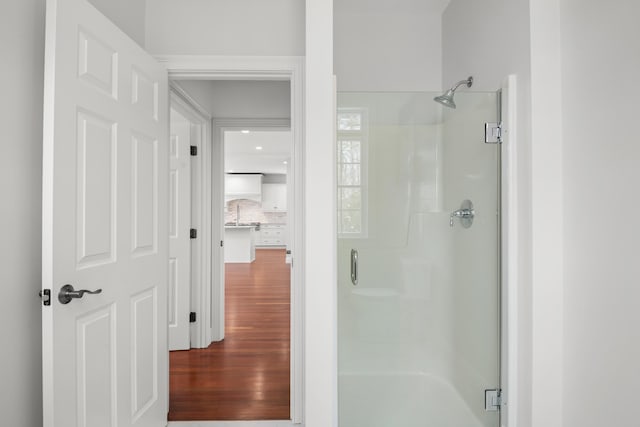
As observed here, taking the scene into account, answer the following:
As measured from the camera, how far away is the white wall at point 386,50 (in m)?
2.62

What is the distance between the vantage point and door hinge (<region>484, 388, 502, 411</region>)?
1771 millimetres

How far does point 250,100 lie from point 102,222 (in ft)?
7.26

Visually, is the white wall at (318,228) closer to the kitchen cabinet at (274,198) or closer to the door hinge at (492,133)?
the door hinge at (492,133)

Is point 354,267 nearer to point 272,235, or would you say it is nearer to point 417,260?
point 417,260

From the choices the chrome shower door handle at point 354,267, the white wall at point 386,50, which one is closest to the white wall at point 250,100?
the white wall at point 386,50

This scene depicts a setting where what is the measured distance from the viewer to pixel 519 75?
1651mm

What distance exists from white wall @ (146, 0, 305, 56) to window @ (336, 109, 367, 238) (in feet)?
2.27

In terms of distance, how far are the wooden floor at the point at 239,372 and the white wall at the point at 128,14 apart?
2.30 metres

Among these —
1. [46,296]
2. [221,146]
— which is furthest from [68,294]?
[221,146]

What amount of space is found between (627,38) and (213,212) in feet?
10.0

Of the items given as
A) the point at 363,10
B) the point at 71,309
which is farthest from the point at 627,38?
the point at 71,309

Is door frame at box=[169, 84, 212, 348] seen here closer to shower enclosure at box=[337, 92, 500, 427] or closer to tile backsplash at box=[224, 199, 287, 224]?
shower enclosure at box=[337, 92, 500, 427]

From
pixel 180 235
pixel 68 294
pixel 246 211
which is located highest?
pixel 246 211

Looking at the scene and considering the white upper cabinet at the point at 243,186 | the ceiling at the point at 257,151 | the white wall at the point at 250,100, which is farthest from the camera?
the white upper cabinet at the point at 243,186
